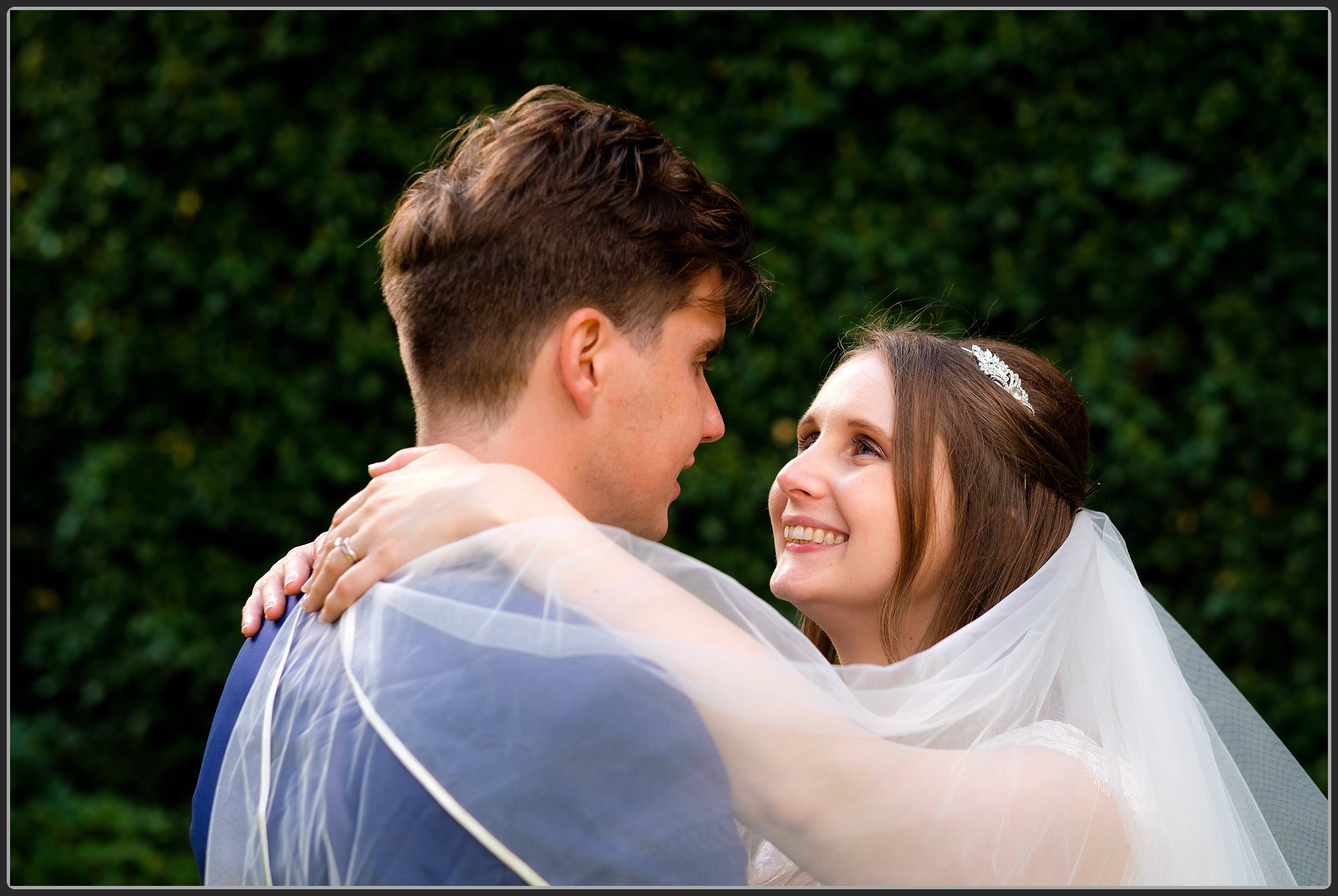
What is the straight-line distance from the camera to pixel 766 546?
4758mm

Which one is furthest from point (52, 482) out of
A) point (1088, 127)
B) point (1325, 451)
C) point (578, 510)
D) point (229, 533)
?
point (1325, 451)

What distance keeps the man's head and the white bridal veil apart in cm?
32

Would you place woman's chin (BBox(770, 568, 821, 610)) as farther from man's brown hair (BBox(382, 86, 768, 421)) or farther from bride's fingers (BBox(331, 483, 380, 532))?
bride's fingers (BBox(331, 483, 380, 532))

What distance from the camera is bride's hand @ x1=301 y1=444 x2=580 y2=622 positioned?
6.14 feet

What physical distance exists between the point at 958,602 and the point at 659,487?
84cm

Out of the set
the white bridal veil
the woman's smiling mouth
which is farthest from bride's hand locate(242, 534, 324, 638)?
the woman's smiling mouth

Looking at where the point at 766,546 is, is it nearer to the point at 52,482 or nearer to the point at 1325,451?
the point at 1325,451

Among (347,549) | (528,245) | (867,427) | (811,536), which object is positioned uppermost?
(528,245)

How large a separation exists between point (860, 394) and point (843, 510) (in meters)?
0.31

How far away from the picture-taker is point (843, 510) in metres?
2.60

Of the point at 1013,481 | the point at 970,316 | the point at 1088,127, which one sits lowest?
the point at 1013,481

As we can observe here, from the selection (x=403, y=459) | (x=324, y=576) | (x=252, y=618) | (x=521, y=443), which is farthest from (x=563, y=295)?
(x=252, y=618)

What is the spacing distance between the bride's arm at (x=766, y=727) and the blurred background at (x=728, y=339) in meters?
2.67

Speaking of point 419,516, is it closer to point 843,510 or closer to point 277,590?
Answer: point 277,590
